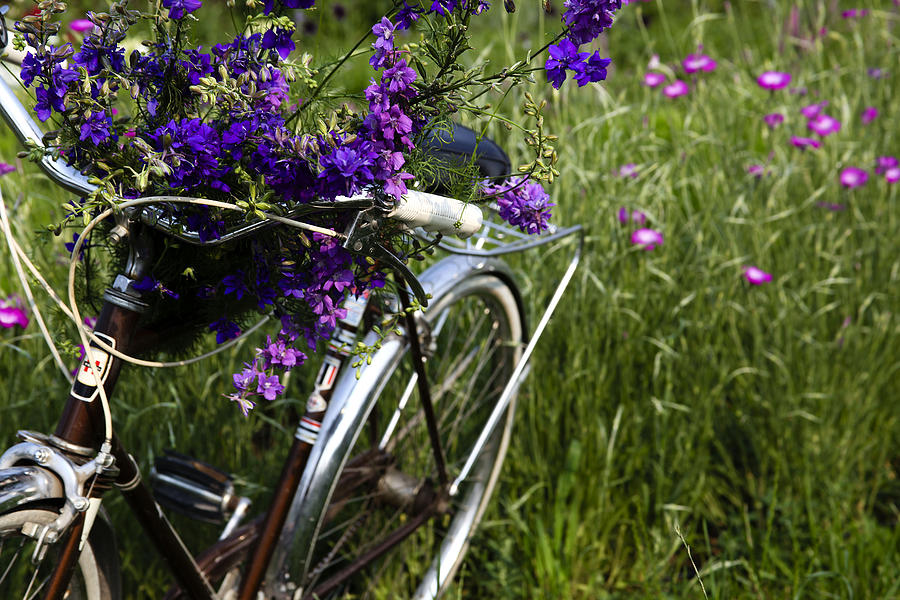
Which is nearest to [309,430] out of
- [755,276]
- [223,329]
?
[223,329]

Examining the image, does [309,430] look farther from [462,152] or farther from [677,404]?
[677,404]

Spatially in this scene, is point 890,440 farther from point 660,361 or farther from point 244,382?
point 244,382

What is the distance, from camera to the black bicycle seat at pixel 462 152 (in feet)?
3.81

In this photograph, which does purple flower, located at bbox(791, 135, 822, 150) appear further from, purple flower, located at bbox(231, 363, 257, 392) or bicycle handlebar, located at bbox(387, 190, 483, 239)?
purple flower, located at bbox(231, 363, 257, 392)

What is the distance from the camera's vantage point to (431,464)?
7.29 feet

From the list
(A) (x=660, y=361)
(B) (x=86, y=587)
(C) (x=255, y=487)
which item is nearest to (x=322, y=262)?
(B) (x=86, y=587)

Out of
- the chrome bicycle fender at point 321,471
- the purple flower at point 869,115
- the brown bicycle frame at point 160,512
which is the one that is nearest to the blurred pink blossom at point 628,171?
the purple flower at point 869,115

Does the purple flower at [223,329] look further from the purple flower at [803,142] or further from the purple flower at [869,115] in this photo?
the purple flower at [869,115]

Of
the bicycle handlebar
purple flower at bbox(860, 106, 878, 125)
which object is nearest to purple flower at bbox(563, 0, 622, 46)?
the bicycle handlebar

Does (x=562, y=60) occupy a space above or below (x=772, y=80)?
below

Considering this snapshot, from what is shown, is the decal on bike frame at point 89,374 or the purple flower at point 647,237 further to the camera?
the purple flower at point 647,237

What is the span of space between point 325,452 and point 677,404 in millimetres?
1200

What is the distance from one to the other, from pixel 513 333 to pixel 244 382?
1139 millimetres

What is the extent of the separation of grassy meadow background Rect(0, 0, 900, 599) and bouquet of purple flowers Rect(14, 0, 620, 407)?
1.09 m
